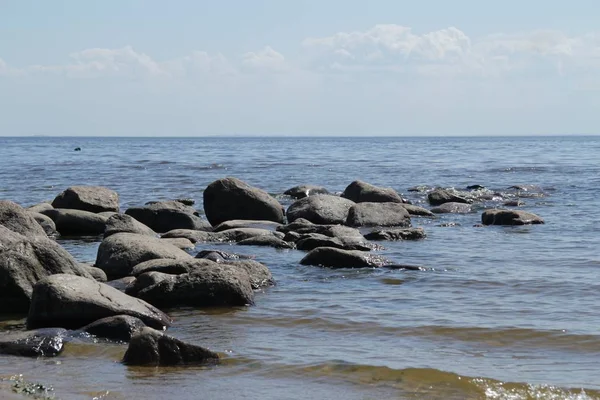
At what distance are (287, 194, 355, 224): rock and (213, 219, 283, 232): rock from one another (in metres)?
0.75

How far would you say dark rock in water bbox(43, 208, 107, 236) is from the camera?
709 inches

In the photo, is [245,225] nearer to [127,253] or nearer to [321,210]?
[321,210]

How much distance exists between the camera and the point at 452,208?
2316 cm

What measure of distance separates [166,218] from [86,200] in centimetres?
236

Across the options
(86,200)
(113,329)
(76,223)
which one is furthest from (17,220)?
(86,200)

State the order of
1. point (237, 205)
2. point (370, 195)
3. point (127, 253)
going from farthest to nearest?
point (370, 195)
point (237, 205)
point (127, 253)

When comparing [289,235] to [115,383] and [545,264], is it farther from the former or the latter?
[115,383]

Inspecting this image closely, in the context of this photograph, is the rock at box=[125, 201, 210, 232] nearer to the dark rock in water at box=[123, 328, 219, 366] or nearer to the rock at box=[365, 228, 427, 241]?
the rock at box=[365, 228, 427, 241]

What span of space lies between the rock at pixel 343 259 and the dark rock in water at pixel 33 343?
5.67 m

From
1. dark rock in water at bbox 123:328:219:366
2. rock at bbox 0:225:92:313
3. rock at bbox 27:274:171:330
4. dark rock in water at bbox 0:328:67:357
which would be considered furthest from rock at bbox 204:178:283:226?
dark rock in water at bbox 123:328:219:366

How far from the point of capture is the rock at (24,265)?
10273 mm

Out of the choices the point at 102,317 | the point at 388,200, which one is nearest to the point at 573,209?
the point at 388,200

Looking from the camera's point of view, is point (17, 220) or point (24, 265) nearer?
point (24, 265)

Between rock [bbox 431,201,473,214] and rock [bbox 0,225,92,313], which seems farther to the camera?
rock [bbox 431,201,473,214]
